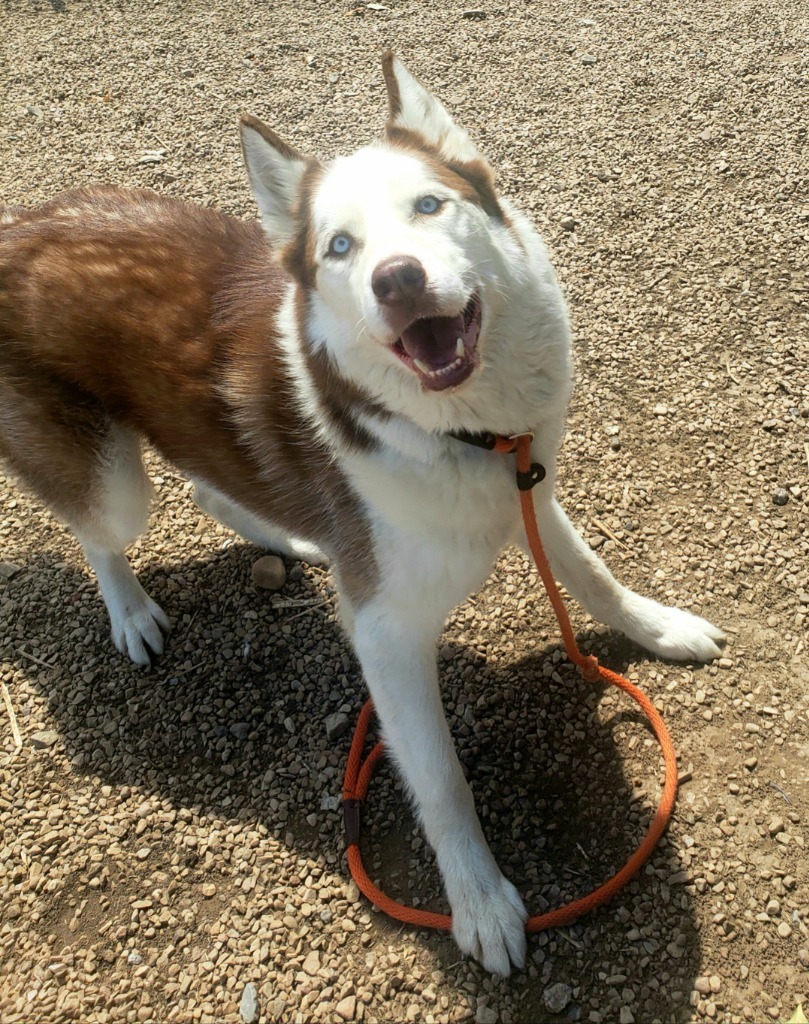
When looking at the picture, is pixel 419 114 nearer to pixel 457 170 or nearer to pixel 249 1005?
pixel 457 170

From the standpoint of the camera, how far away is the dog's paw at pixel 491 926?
2.54 metres

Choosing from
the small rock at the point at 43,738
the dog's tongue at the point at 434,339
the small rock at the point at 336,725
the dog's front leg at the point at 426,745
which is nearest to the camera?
the dog's tongue at the point at 434,339

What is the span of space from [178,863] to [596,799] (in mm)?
1617

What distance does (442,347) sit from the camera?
2209 mm

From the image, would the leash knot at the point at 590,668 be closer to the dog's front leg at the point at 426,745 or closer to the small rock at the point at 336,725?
the dog's front leg at the point at 426,745

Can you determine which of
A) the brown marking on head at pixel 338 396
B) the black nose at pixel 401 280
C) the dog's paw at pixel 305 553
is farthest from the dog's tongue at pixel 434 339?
the dog's paw at pixel 305 553

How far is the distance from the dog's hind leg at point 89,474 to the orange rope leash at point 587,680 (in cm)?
121

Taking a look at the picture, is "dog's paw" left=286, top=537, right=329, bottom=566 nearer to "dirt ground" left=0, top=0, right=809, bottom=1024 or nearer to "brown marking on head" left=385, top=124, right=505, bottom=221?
"dirt ground" left=0, top=0, right=809, bottom=1024

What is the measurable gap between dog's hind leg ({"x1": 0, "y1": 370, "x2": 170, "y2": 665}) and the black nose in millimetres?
1654

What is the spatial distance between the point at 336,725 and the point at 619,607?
1281mm

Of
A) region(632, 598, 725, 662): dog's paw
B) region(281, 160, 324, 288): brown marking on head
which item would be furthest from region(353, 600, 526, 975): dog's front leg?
region(281, 160, 324, 288): brown marking on head

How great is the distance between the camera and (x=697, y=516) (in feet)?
11.9

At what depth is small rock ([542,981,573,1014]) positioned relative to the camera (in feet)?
8.10

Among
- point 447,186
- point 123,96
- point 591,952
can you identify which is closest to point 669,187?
point 447,186
